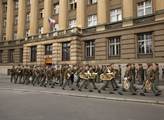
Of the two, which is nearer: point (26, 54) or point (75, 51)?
point (75, 51)

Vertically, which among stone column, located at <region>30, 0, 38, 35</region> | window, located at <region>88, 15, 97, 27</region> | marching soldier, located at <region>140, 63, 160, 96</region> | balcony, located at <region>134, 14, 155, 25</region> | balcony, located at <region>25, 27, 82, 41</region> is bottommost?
marching soldier, located at <region>140, 63, 160, 96</region>

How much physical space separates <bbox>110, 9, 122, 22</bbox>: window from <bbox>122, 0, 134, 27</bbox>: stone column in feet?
4.35

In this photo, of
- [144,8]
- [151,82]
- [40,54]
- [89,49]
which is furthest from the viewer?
[40,54]

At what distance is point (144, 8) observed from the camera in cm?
2727

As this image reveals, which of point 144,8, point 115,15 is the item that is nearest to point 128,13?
point 144,8

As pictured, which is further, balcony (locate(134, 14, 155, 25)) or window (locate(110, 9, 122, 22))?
window (locate(110, 9, 122, 22))

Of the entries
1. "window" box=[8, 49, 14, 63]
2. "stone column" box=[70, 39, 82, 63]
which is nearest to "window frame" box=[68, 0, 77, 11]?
"stone column" box=[70, 39, 82, 63]

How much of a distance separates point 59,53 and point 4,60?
1602cm

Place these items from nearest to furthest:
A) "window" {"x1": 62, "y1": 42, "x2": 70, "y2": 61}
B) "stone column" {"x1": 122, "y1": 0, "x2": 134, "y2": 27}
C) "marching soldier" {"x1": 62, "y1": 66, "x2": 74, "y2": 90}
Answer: "marching soldier" {"x1": 62, "y1": 66, "x2": 74, "y2": 90} → "stone column" {"x1": 122, "y1": 0, "x2": 134, "y2": 27} → "window" {"x1": 62, "y1": 42, "x2": 70, "y2": 61}

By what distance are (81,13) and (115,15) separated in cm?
524

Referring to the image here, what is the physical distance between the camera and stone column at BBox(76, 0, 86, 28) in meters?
32.7

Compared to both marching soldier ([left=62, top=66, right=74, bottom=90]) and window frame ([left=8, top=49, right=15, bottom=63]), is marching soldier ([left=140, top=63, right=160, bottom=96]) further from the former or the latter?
window frame ([left=8, top=49, right=15, bottom=63])

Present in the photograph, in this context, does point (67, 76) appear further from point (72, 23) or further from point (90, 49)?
point (72, 23)

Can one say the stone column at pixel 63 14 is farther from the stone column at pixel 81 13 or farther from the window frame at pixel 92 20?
the window frame at pixel 92 20
